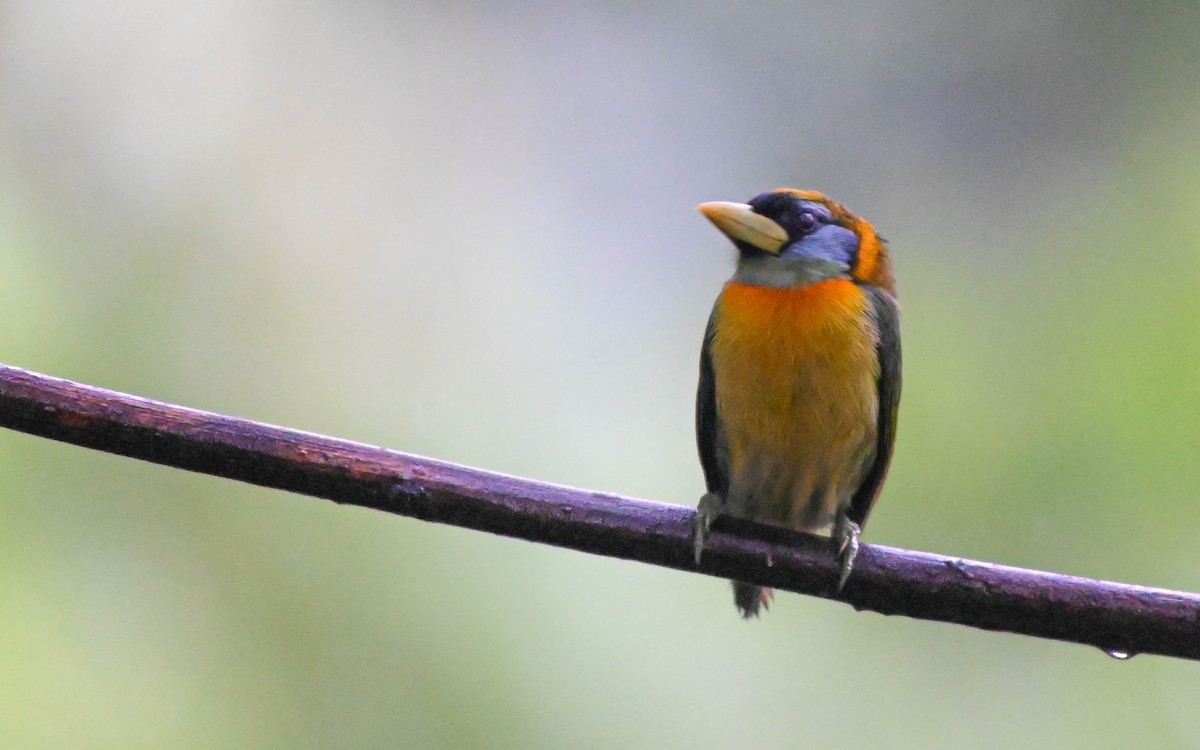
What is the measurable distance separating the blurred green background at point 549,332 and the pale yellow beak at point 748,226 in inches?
49.6

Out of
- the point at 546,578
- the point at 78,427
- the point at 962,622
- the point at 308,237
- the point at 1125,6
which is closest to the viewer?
the point at 78,427

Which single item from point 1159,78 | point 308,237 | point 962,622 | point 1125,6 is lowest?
point 962,622

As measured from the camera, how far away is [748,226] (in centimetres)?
262

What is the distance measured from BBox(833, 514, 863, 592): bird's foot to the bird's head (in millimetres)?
591

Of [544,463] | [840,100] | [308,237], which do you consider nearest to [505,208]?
[308,237]

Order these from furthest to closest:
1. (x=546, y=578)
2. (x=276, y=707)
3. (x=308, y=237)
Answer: (x=308, y=237), (x=546, y=578), (x=276, y=707)

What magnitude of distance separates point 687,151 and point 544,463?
1347mm

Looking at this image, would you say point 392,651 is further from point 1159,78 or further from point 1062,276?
point 1159,78

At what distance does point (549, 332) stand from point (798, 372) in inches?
64.5

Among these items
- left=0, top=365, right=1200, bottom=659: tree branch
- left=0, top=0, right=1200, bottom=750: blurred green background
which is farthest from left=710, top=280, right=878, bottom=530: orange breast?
left=0, top=0, right=1200, bottom=750: blurred green background

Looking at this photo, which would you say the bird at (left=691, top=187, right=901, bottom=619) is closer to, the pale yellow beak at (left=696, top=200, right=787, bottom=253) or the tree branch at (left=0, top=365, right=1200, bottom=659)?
the pale yellow beak at (left=696, top=200, right=787, bottom=253)

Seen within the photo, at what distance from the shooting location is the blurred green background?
3432 mm

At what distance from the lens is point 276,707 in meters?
3.36

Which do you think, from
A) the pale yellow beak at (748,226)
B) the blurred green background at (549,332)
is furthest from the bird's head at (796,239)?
the blurred green background at (549,332)
